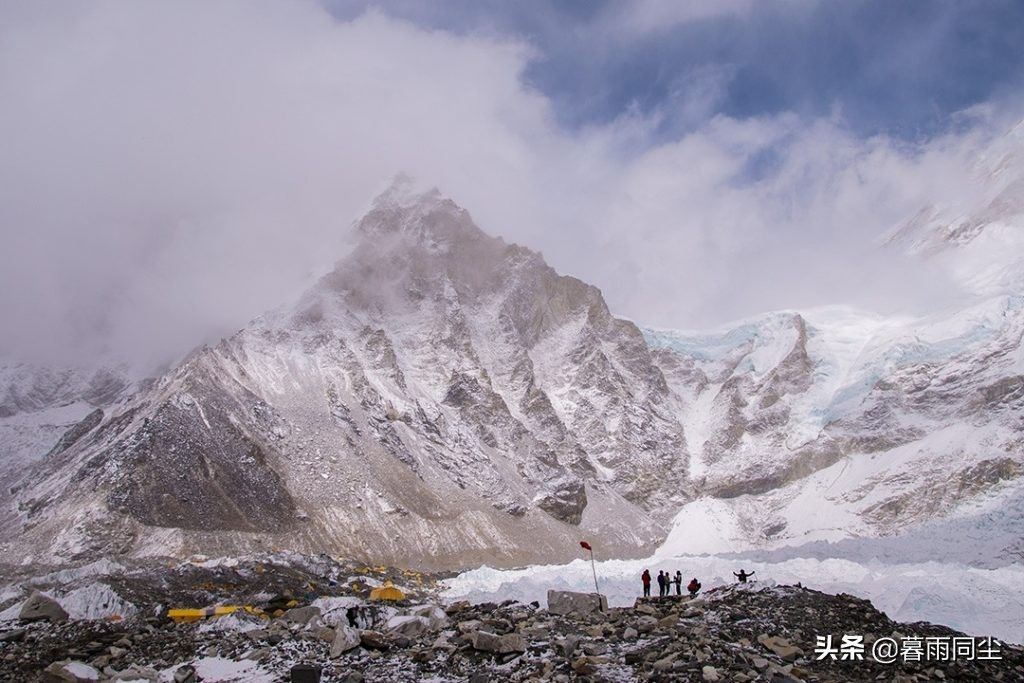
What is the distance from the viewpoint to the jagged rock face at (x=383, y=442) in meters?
97.4

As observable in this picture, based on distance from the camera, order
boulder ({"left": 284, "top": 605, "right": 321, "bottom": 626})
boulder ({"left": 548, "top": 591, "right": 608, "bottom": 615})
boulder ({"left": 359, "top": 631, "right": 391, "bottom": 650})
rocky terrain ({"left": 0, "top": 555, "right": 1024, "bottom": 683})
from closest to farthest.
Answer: rocky terrain ({"left": 0, "top": 555, "right": 1024, "bottom": 683}) < boulder ({"left": 359, "top": 631, "right": 391, "bottom": 650}) < boulder ({"left": 284, "top": 605, "right": 321, "bottom": 626}) < boulder ({"left": 548, "top": 591, "right": 608, "bottom": 615})

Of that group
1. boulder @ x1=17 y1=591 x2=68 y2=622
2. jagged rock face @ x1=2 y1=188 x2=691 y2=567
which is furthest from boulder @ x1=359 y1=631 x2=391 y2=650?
jagged rock face @ x1=2 y1=188 x2=691 y2=567

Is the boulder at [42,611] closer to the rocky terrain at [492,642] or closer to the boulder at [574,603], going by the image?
the rocky terrain at [492,642]

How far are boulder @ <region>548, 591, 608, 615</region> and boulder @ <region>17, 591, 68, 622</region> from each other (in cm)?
1750

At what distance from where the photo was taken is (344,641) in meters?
19.5

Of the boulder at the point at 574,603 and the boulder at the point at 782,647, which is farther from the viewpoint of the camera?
the boulder at the point at 574,603

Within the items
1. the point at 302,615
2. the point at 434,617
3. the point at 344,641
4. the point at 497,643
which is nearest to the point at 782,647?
the point at 497,643

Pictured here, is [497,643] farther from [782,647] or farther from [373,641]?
[782,647]

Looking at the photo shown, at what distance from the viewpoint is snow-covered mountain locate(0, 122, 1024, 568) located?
98.4 m

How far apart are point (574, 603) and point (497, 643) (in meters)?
9.69

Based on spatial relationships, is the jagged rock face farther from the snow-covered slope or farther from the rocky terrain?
the rocky terrain

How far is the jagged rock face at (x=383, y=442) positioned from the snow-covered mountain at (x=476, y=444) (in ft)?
1.47

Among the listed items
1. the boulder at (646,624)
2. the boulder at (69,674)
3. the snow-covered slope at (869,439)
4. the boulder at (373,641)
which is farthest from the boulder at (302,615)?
the snow-covered slope at (869,439)

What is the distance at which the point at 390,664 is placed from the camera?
1809 cm
